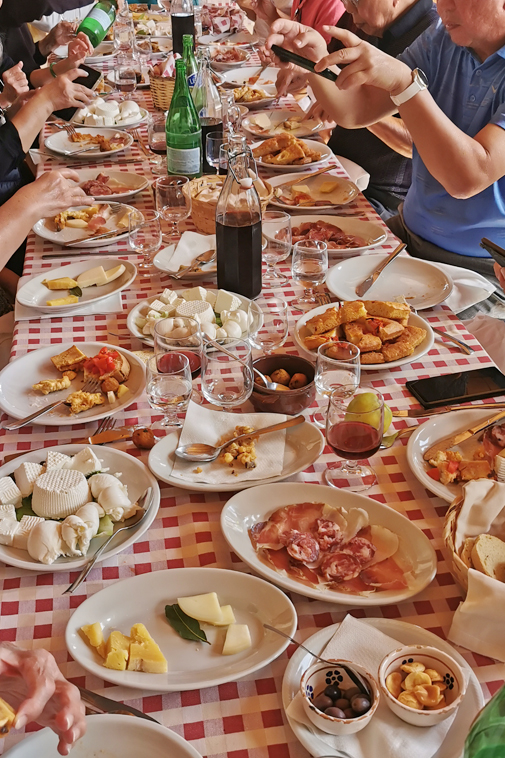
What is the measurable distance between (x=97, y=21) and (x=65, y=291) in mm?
1787

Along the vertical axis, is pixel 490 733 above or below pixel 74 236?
above

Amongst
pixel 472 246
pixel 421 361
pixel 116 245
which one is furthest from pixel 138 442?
pixel 472 246

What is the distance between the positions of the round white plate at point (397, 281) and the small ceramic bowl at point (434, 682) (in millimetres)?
988

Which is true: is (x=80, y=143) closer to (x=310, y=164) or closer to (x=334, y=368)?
(x=310, y=164)

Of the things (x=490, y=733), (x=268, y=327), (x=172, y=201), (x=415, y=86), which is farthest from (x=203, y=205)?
(x=490, y=733)

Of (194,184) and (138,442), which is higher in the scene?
(194,184)

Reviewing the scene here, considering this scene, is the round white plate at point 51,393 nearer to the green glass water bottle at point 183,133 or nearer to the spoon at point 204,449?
the spoon at point 204,449

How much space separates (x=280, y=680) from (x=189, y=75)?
6.82ft

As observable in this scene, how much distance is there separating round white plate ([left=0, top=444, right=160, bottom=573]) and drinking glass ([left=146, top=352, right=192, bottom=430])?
0.49 feet

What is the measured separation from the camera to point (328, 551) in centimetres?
101

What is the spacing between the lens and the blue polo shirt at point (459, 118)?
6.93 feet

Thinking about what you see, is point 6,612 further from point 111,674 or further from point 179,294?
point 179,294

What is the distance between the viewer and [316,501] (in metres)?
1.08

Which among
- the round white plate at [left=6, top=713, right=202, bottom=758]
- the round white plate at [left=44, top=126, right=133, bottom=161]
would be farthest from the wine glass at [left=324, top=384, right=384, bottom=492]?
the round white plate at [left=44, top=126, right=133, bottom=161]
